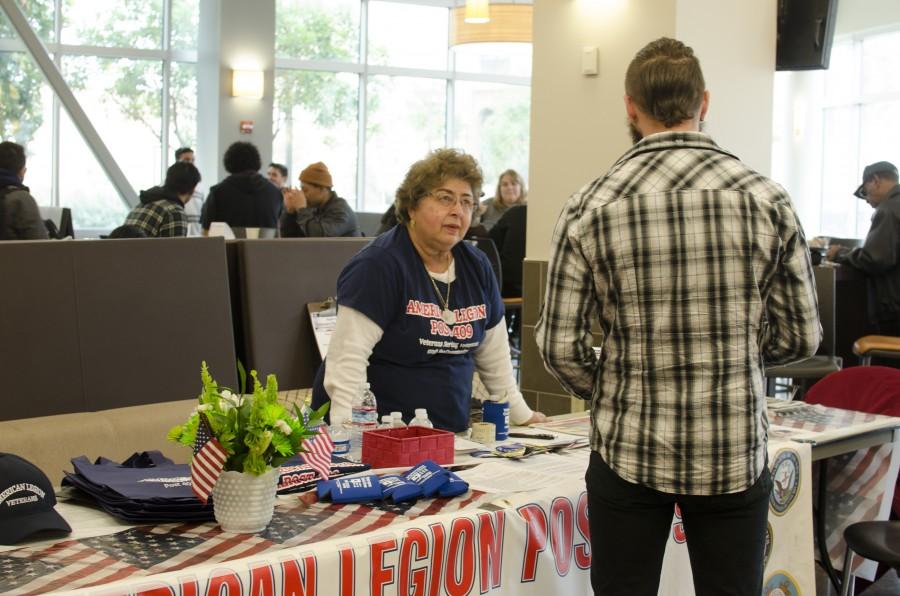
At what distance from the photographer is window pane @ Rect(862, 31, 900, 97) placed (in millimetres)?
12578

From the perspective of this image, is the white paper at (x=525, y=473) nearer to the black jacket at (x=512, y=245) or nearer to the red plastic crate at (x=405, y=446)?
the red plastic crate at (x=405, y=446)

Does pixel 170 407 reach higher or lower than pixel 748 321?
lower

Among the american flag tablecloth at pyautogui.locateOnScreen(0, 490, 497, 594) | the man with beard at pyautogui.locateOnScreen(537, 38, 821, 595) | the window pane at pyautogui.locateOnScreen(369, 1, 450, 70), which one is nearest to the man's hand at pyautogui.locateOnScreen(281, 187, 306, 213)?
the american flag tablecloth at pyautogui.locateOnScreen(0, 490, 497, 594)

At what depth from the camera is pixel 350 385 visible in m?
2.75

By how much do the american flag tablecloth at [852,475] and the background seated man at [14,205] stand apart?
4368 mm

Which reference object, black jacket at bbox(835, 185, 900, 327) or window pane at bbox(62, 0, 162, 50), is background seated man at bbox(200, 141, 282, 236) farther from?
window pane at bbox(62, 0, 162, 50)

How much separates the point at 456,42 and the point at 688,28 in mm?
3907

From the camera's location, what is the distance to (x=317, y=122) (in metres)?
15.0

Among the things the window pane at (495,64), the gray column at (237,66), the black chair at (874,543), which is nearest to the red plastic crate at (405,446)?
the black chair at (874,543)

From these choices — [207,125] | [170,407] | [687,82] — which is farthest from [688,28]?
[207,125]

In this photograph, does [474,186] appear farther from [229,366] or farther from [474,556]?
[229,366]

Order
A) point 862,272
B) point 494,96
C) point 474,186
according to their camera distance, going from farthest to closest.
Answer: point 494,96
point 862,272
point 474,186

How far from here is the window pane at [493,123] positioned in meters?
16.3

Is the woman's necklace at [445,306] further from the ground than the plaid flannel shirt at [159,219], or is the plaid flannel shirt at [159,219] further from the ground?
the plaid flannel shirt at [159,219]
